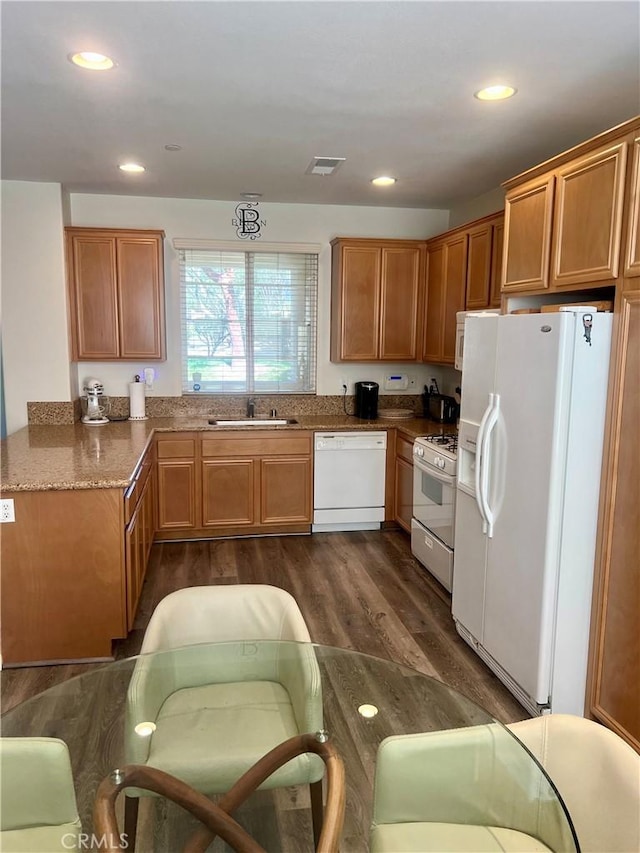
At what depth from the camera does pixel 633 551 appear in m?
2.31

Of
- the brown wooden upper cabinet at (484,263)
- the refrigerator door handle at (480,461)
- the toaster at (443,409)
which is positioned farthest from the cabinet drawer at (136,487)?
the brown wooden upper cabinet at (484,263)

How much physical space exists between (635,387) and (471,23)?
1.39 metres

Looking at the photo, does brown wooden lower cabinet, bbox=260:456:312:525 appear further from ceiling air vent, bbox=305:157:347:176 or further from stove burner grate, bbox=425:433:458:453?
ceiling air vent, bbox=305:157:347:176

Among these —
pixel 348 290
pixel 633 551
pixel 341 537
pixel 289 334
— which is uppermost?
pixel 348 290

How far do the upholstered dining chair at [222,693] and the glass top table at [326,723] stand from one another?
2cm

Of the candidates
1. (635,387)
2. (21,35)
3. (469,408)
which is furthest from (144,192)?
(635,387)

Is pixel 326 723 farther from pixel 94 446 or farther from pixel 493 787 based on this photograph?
pixel 94 446

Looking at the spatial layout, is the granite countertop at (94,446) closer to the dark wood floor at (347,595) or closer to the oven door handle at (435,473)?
the oven door handle at (435,473)

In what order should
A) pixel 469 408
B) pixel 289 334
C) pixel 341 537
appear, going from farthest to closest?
pixel 289 334, pixel 341 537, pixel 469 408

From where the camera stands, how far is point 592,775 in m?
1.42

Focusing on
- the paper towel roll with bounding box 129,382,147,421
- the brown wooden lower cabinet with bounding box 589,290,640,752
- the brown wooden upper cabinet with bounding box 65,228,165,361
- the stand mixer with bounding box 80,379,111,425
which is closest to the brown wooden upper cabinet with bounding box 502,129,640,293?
the brown wooden lower cabinet with bounding box 589,290,640,752

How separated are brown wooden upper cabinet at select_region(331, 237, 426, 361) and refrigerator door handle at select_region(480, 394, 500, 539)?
228 cm

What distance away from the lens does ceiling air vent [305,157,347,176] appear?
3639mm

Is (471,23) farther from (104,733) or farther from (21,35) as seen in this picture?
(104,733)
